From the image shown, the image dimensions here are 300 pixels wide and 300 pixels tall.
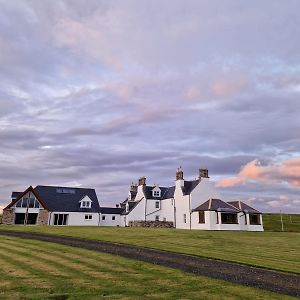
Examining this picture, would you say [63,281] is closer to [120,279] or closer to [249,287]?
[120,279]

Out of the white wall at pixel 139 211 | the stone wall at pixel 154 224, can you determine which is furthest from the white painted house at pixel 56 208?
the stone wall at pixel 154 224

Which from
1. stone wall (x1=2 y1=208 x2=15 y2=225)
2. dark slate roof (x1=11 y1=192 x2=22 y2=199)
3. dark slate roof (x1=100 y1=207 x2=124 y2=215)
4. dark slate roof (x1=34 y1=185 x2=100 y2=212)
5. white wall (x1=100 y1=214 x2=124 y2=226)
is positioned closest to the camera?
stone wall (x1=2 y1=208 x2=15 y2=225)

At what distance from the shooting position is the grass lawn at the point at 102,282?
37.3 feet

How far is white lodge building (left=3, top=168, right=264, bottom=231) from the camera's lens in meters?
62.2

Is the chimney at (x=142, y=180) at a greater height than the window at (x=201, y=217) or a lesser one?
greater

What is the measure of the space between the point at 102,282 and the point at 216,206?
51.4m

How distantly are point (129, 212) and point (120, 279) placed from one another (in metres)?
62.8

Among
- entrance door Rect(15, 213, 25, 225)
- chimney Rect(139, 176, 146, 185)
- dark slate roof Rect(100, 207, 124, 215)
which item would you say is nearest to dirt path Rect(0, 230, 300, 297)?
entrance door Rect(15, 213, 25, 225)

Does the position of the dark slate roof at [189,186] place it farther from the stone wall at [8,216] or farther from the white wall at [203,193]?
the stone wall at [8,216]

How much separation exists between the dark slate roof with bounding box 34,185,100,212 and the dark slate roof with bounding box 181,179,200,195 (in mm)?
21845

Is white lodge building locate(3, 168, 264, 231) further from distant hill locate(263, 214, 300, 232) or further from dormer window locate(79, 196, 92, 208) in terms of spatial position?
distant hill locate(263, 214, 300, 232)

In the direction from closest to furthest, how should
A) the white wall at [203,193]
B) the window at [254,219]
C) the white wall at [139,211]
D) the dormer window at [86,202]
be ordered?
the window at [254,219]
the white wall at [203,193]
the dormer window at [86,202]
the white wall at [139,211]

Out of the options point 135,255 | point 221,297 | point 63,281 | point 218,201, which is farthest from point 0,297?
point 218,201

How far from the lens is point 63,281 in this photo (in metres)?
13.0
